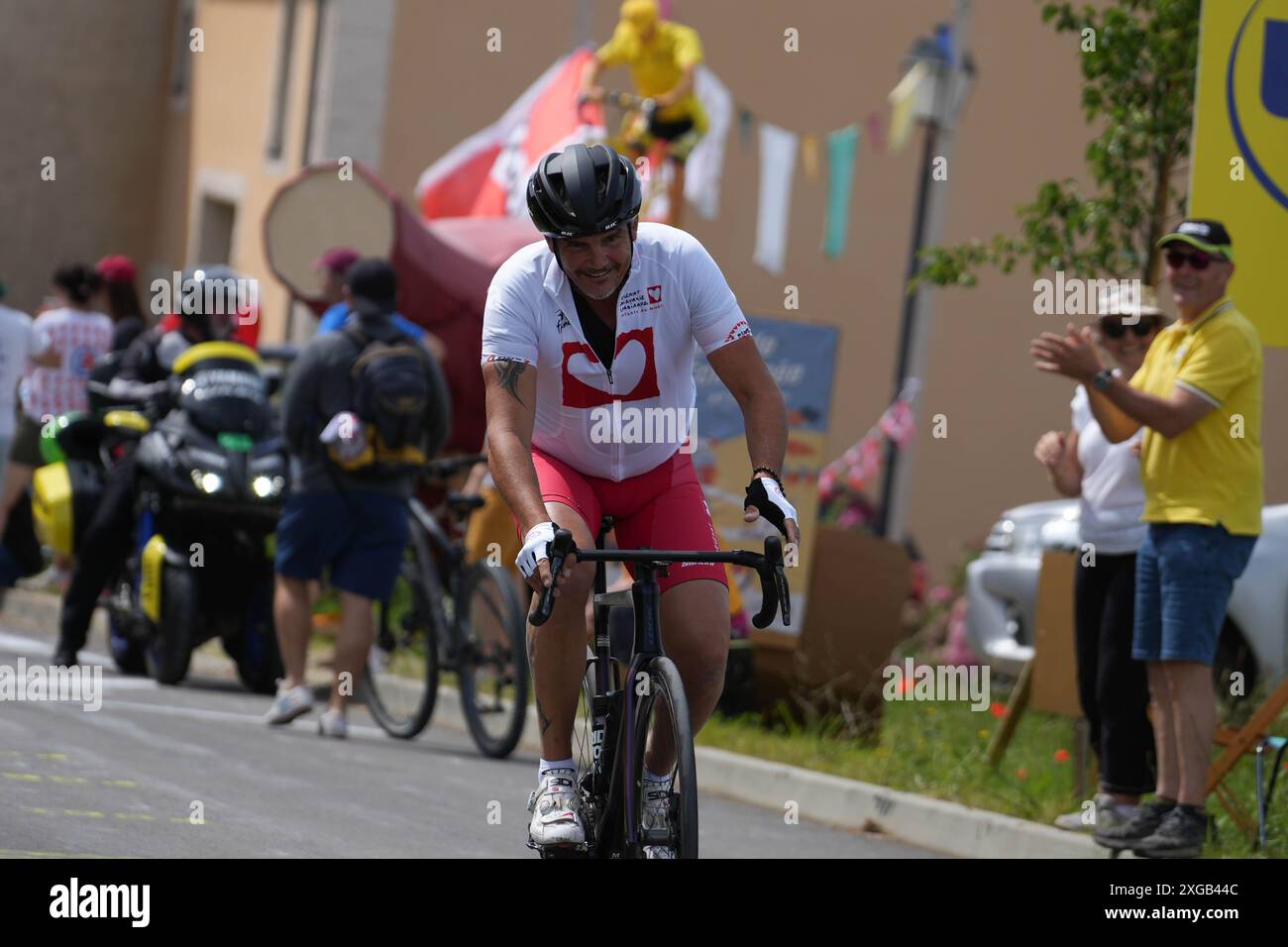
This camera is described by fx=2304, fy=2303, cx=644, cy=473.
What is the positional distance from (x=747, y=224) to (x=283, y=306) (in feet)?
16.8

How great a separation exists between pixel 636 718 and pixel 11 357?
8.51m

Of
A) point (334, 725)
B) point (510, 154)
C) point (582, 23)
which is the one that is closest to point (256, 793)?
point (334, 725)

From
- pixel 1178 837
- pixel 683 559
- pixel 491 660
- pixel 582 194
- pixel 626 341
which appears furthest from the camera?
pixel 491 660

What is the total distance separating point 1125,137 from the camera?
Answer: 10.2 metres

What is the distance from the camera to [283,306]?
74.5 ft

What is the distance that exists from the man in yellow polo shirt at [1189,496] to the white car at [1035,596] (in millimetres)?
2977

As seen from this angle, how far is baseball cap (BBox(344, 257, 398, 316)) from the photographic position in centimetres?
1025

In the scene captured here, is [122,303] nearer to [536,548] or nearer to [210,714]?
[210,714]

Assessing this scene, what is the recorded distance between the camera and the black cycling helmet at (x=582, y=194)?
18.4ft

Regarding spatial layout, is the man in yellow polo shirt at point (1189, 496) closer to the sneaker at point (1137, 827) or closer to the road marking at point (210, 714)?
the sneaker at point (1137, 827)

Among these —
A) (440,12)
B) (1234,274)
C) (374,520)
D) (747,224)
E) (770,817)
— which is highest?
(440,12)

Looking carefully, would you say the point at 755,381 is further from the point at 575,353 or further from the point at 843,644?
the point at 843,644

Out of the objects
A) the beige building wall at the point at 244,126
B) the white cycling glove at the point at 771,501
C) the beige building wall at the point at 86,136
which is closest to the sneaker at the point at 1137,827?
the white cycling glove at the point at 771,501
